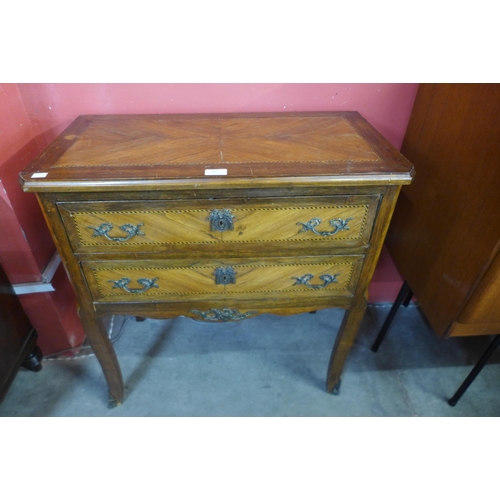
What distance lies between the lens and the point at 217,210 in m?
0.85

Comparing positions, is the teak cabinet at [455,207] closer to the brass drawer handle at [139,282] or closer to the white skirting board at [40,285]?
the brass drawer handle at [139,282]

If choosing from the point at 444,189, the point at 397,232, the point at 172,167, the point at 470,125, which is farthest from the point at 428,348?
the point at 172,167

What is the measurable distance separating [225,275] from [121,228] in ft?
0.95

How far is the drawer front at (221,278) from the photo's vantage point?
3.13 feet

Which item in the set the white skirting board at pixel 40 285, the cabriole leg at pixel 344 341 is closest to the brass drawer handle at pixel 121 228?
the white skirting board at pixel 40 285

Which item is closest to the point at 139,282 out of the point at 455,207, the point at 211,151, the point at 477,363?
the point at 211,151

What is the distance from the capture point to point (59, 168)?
0.82 metres

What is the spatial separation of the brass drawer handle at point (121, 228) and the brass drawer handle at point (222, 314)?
30cm

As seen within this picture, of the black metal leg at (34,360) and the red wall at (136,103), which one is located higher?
the red wall at (136,103)

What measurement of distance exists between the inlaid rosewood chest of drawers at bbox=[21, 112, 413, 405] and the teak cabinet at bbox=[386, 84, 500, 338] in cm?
20

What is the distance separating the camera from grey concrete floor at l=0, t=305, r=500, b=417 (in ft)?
4.43

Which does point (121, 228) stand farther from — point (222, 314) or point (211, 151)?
point (222, 314)

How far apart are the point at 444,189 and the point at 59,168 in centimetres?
101

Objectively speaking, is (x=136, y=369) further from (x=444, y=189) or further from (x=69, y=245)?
(x=444, y=189)
